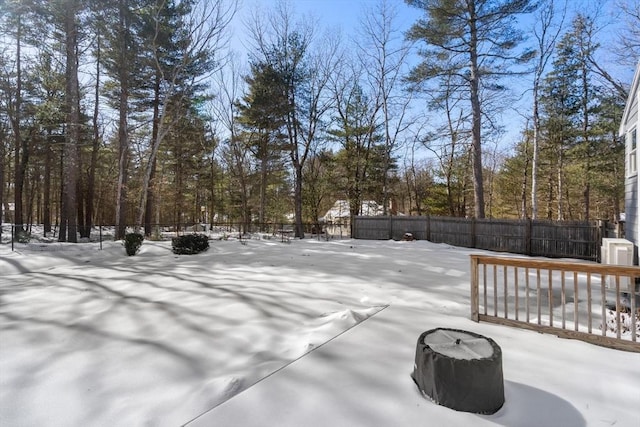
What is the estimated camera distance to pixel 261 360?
2.45 m

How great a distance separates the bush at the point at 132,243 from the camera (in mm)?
8586

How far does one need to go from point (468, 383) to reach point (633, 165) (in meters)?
7.56

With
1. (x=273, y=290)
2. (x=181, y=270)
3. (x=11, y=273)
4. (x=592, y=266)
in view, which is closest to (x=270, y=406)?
(x=273, y=290)

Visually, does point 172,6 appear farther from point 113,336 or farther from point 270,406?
point 270,406

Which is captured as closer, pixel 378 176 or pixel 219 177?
pixel 378 176

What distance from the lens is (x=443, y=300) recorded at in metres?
4.20

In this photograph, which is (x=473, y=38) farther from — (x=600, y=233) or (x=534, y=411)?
(x=534, y=411)

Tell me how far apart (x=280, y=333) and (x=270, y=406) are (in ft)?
3.60

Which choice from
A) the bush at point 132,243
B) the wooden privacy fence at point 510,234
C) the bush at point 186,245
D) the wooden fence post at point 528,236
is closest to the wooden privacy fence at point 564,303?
the wooden privacy fence at point 510,234

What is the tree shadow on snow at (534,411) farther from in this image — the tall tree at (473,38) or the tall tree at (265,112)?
the tall tree at (265,112)

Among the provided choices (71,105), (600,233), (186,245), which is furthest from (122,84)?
(600,233)

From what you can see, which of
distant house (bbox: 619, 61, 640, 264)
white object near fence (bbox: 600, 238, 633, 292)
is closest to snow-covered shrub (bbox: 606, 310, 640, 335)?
white object near fence (bbox: 600, 238, 633, 292)

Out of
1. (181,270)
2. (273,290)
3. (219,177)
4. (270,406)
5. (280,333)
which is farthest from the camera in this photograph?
(219,177)

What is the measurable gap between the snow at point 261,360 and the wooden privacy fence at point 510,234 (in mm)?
7169
